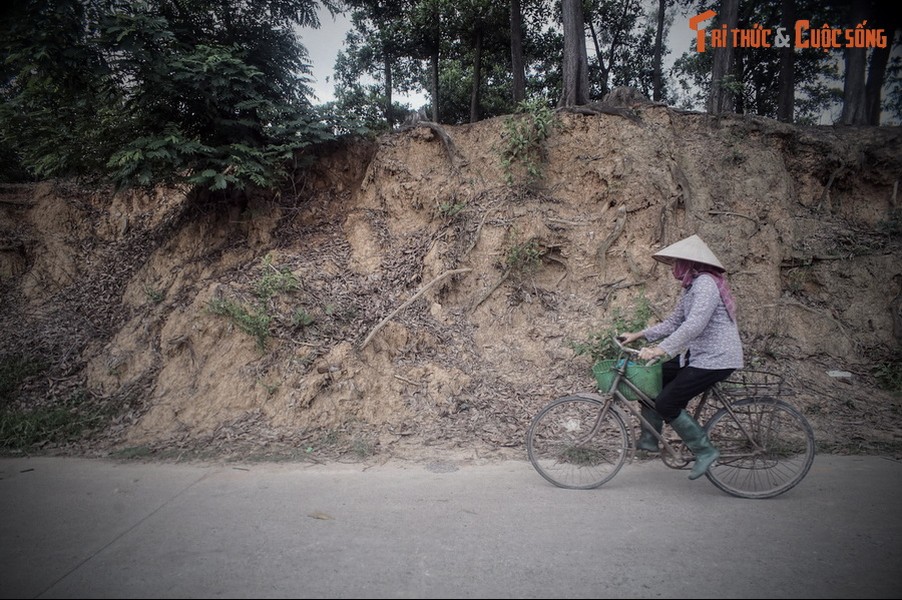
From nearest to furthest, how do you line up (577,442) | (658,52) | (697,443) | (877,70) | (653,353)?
(653,353) → (697,443) → (577,442) → (877,70) → (658,52)

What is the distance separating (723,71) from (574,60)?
3670 mm

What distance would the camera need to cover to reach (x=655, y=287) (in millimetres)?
7859

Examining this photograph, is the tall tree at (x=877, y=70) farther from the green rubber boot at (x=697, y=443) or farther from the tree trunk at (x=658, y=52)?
the green rubber boot at (x=697, y=443)

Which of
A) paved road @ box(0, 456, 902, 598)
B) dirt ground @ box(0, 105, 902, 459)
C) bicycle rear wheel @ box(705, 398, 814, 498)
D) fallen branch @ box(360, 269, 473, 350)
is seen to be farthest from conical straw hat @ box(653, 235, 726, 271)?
fallen branch @ box(360, 269, 473, 350)

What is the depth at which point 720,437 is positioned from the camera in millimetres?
4398

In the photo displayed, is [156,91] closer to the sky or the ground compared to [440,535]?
closer to the sky

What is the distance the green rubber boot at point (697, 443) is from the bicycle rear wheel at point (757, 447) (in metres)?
0.17

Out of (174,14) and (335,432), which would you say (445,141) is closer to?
(174,14)

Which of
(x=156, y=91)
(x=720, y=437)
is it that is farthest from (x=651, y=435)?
(x=156, y=91)

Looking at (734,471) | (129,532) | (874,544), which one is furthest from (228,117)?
(874,544)

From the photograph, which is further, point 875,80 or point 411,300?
point 875,80

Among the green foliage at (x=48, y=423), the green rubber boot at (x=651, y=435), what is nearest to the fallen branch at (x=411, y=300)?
the green foliage at (x=48, y=423)

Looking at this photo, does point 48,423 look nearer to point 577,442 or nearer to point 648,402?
point 577,442

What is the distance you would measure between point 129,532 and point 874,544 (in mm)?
5435
